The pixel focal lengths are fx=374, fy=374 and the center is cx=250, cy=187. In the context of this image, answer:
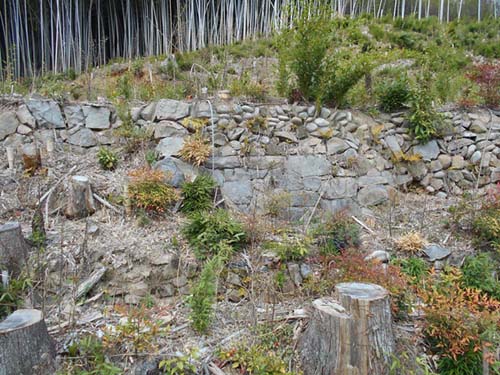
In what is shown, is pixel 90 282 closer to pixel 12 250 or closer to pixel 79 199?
pixel 12 250

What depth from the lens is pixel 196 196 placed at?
140 inches

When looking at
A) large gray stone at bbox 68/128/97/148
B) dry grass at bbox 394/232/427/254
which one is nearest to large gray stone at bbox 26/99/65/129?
large gray stone at bbox 68/128/97/148

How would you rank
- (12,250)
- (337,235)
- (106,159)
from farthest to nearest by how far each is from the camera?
1. (106,159)
2. (337,235)
3. (12,250)

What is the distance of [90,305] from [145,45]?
7.02 m

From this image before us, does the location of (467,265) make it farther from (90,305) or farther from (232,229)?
(90,305)

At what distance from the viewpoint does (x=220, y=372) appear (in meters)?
2.25

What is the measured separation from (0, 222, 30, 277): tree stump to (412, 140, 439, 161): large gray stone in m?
4.01

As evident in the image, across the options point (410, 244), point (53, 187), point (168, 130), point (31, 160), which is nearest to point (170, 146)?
point (168, 130)

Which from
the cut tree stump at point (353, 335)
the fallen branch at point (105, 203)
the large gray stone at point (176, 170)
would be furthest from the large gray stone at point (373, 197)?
the fallen branch at point (105, 203)

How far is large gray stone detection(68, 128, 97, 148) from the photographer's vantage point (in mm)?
4090

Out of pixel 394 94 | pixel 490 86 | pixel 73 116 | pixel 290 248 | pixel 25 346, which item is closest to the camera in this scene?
pixel 25 346

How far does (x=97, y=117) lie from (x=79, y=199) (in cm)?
124

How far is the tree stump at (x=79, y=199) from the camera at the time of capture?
11.0 ft

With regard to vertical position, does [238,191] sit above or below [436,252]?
above
